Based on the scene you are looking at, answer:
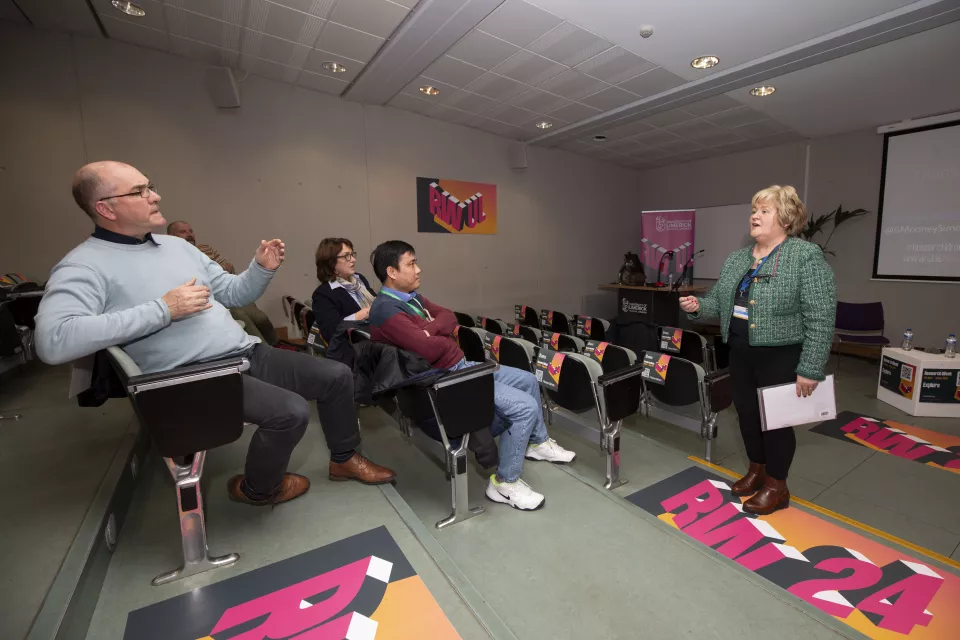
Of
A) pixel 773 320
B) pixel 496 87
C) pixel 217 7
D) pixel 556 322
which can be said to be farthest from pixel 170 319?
pixel 496 87

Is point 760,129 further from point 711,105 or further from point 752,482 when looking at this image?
point 752,482

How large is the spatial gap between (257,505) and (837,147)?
7807 mm

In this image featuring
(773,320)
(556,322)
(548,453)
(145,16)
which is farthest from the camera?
(556,322)

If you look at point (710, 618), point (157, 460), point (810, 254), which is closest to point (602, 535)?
point (710, 618)

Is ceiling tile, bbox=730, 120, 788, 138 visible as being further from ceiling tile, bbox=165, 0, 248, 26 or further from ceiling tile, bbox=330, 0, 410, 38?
ceiling tile, bbox=165, 0, 248, 26

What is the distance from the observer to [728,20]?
3221 millimetres

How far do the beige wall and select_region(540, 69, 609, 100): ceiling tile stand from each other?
12.4 ft

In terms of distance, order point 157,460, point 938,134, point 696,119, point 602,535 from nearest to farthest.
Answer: point 602,535 < point 157,460 < point 938,134 < point 696,119

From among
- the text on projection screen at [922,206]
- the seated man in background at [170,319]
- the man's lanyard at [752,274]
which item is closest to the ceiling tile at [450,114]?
the seated man in background at [170,319]

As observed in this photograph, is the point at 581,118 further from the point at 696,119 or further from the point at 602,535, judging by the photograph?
the point at 602,535

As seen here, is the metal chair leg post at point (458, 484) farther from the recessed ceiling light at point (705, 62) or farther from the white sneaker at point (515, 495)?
the recessed ceiling light at point (705, 62)

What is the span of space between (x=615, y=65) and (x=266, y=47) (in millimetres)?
3202

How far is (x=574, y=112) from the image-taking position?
5.31 m

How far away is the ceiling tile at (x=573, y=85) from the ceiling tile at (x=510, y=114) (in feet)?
2.18
